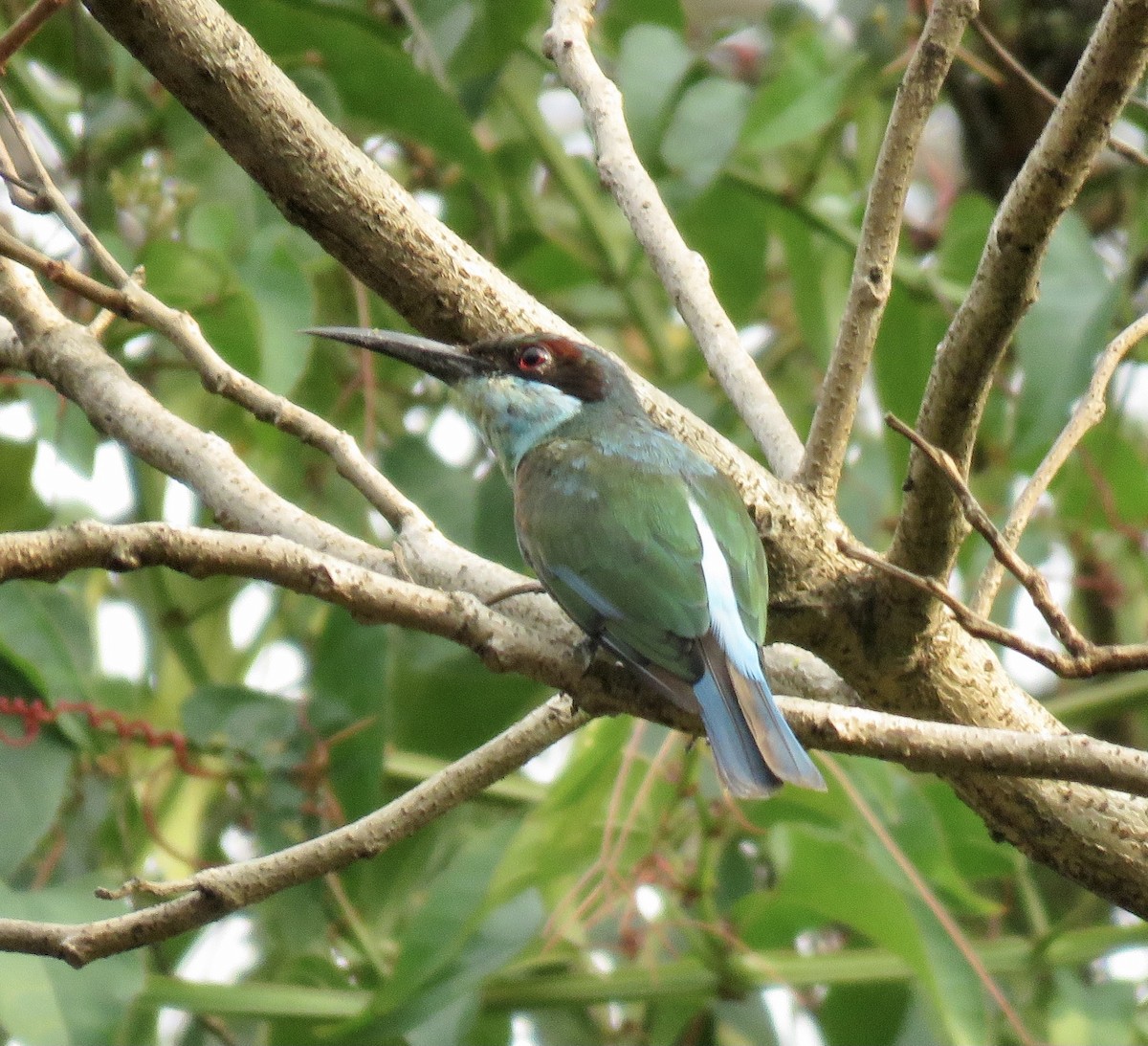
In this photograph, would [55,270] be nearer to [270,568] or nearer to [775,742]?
[270,568]

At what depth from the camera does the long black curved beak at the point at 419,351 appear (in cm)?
260

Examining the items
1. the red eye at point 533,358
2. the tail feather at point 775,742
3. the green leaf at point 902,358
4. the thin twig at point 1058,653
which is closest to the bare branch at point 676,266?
the red eye at point 533,358

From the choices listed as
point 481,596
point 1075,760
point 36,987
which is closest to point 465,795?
point 481,596

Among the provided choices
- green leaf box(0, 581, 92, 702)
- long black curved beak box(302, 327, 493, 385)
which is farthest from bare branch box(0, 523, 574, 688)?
green leaf box(0, 581, 92, 702)

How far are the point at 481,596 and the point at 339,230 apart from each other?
52 centimetres

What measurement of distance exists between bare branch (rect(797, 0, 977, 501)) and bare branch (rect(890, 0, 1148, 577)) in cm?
17

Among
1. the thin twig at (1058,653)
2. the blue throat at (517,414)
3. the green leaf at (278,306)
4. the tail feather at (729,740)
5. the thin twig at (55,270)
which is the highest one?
the green leaf at (278,306)

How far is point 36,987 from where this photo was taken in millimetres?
2455

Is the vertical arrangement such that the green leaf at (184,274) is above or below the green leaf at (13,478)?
above

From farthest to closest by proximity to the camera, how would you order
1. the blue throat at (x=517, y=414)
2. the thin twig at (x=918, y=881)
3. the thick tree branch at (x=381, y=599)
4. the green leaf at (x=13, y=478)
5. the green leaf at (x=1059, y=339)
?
the green leaf at (x=13, y=478)
the green leaf at (x=1059, y=339)
the blue throat at (x=517, y=414)
the thin twig at (x=918, y=881)
the thick tree branch at (x=381, y=599)

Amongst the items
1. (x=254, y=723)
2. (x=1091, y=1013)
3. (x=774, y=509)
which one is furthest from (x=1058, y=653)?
(x=254, y=723)

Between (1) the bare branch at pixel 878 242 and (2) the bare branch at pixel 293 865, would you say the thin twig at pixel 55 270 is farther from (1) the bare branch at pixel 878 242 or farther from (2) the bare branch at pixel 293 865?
(1) the bare branch at pixel 878 242

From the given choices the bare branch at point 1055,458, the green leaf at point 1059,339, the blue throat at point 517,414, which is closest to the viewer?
the bare branch at point 1055,458

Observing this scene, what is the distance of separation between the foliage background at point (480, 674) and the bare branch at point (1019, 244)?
93cm
